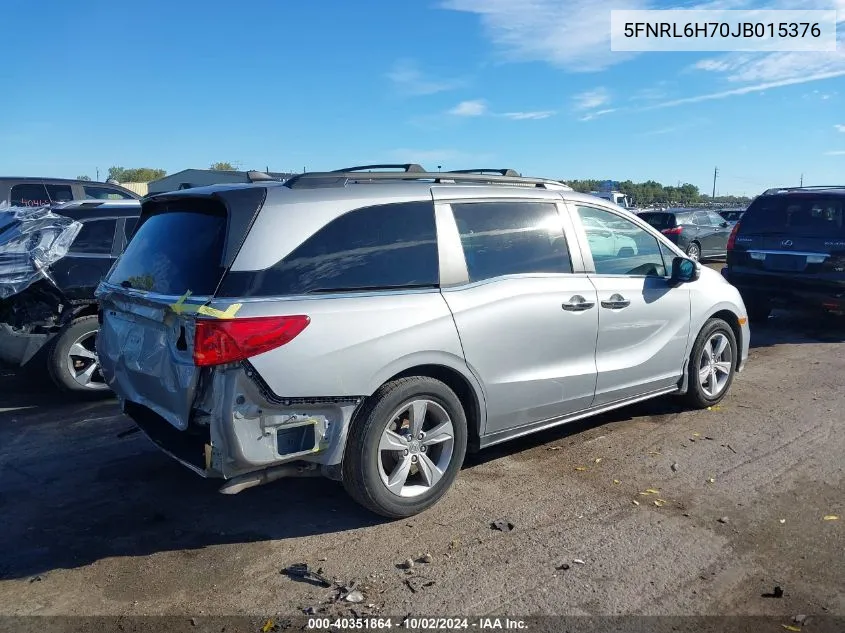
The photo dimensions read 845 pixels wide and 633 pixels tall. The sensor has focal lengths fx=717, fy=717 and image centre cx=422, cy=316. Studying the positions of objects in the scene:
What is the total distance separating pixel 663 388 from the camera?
566 centimetres

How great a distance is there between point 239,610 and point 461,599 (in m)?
1.00

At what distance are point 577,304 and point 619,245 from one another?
2.81 feet

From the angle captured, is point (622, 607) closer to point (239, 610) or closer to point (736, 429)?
point (239, 610)

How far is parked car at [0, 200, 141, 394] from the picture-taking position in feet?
21.5

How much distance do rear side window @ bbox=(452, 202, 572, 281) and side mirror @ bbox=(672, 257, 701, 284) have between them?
115 cm

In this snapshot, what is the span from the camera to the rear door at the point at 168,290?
3.60 m

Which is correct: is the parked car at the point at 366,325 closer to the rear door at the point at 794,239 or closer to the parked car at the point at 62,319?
the parked car at the point at 62,319

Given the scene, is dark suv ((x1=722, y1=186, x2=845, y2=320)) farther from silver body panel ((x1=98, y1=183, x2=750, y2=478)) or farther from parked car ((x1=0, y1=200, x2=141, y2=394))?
parked car ((x1=0, y1=200, x2=141, y2=394))

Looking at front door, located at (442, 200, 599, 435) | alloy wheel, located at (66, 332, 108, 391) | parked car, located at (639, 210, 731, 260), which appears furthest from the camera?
parked car, located at (639, 210, 731, 260)

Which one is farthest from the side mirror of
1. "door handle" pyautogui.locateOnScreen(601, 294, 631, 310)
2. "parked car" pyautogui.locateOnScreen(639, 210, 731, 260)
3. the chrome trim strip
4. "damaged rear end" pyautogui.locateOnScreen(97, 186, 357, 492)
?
"parked car" pyautogui.locateOnScreen(639, 210, 731, 260)

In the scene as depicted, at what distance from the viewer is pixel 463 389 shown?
4301 millimetres

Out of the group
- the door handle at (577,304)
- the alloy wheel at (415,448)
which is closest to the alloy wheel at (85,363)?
the alloy wheel at (415,448)

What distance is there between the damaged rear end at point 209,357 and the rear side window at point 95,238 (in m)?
3.26

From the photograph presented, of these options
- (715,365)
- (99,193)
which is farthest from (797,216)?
(99,193)
